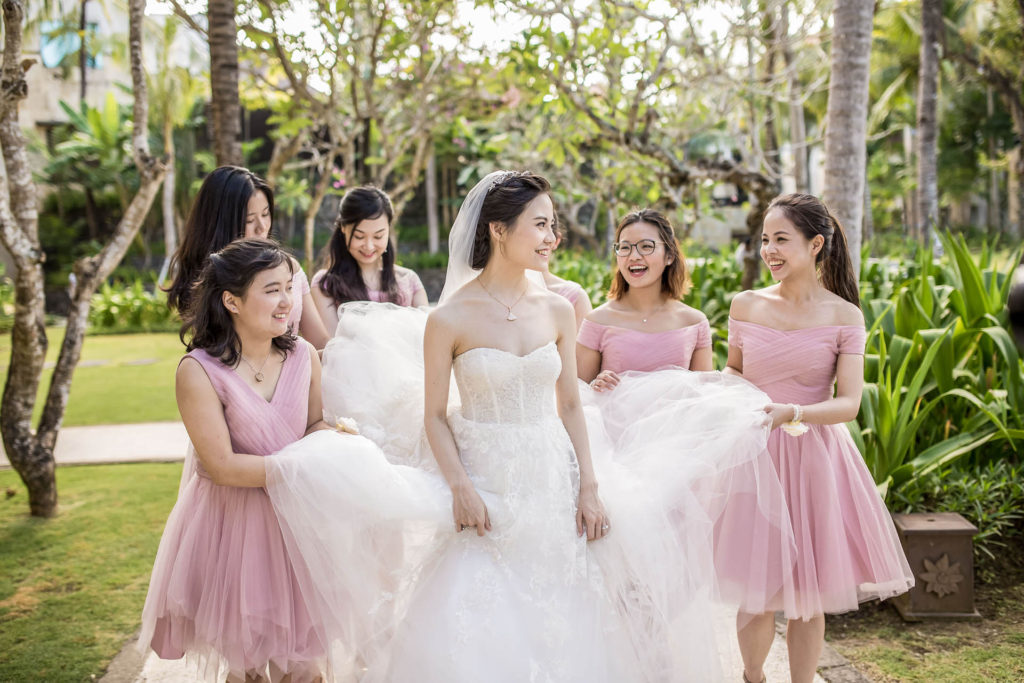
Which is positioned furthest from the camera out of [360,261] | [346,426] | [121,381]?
[121,381]

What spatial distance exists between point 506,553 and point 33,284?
13.1ft

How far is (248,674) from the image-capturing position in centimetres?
266

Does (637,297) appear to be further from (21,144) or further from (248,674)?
(21,144)

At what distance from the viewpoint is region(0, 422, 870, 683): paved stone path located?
334 centimetres

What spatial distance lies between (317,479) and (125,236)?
371cm

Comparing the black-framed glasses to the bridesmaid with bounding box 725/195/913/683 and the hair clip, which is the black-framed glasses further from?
the hair clip

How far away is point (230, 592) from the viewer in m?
2.56

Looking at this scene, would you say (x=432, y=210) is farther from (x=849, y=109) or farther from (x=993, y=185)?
(x=849, y=109)

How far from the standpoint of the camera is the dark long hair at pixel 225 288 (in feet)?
8.60

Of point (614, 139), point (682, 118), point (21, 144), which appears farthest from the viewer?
point (682, 118)

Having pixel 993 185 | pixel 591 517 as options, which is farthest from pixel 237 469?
pixel 993 185

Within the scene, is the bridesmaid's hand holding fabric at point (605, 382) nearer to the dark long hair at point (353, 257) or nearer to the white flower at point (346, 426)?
the white flower at point (346, 426)

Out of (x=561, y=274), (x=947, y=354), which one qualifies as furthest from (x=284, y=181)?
(x=947, y=354)

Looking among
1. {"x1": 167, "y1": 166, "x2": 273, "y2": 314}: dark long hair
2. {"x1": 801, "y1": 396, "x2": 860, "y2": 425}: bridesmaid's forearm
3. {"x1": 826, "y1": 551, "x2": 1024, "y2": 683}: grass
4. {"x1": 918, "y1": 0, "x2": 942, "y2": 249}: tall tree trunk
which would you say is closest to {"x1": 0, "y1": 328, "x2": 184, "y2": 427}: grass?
{"x1": 167, "y1": 166, "x2": 273, "y2": 314}: dark long hair
